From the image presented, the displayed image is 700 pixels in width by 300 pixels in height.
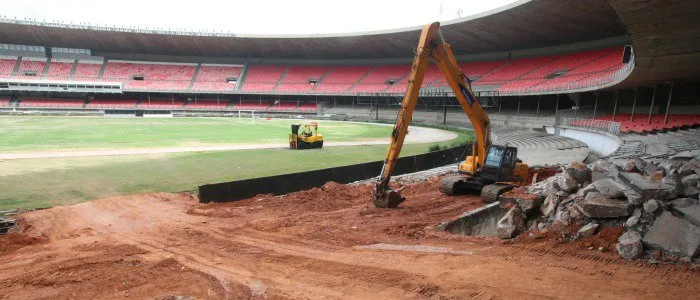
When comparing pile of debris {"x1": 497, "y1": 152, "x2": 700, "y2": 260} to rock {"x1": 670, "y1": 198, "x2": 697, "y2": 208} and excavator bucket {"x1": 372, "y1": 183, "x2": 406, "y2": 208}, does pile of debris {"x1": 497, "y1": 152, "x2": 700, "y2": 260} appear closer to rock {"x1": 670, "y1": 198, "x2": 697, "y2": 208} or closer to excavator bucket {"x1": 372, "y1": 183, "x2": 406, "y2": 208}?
rock {"x1": 670, "y1": 198, "x2": 697, "y2": 208}

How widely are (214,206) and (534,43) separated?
47.3 m

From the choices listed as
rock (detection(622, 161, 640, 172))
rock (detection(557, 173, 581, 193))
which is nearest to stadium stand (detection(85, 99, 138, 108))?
rock (detection(557, 173, 581, 193))

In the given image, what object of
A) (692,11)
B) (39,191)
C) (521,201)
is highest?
(692,11)

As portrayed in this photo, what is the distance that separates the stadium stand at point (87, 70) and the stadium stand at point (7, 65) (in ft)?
28.8

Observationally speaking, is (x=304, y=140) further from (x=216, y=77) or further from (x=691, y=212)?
(x=216, y=77)

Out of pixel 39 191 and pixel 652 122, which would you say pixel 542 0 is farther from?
pixel 39 191

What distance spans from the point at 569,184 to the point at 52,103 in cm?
7698

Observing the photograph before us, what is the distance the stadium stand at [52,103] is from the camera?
62.8 m

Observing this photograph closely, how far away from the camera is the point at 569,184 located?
376 inches

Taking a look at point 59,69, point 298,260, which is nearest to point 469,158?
point 298,260

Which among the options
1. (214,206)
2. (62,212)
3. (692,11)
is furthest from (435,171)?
(62,212)

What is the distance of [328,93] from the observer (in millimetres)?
67250

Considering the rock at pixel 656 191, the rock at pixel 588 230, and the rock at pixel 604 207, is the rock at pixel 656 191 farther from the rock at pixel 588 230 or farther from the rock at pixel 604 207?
the rock at pixel 588 230

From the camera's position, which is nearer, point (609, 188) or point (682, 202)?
point (682, 202)
